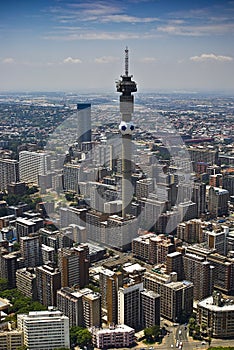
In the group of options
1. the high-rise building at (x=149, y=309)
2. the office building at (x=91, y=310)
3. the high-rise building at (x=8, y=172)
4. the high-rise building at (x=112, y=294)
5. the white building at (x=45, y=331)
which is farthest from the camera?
the high-rise building at (x=8, y=172)

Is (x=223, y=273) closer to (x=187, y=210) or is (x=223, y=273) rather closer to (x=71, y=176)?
(x=187, y=210)

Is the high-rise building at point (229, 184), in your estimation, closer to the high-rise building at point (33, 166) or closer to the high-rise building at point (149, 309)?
the high-rise building at point (33, 166)

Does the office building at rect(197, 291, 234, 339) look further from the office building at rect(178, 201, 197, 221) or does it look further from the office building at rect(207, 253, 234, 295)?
the office building at rect(178, 201, 197, 221)

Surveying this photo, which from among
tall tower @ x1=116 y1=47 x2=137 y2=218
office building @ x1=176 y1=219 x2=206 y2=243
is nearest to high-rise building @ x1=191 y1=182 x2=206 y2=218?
office building @ x1=176 y1=219 x2=206 y2=243

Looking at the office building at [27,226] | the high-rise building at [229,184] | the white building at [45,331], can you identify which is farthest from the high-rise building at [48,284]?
the high-rise building at [229,184]

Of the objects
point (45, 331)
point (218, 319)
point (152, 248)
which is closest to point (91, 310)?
point (45, 331)
